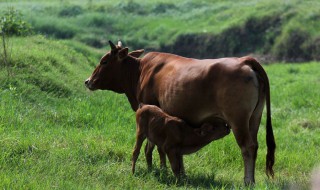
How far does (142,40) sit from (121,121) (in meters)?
17.5

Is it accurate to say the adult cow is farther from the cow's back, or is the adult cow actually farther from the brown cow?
the brown cow

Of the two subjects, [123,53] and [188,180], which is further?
[123,53]

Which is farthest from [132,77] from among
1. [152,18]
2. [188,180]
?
[152,18]

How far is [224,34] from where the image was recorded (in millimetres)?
27359

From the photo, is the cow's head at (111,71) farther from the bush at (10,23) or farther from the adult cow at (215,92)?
the bush at (10,23)

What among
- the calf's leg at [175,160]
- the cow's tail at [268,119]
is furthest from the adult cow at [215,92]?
the calf's leg at [175,160]

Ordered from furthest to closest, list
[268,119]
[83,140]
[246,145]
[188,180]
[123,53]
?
[123,53]
[83,140]
[268,119]
[188,180]
[246,145]

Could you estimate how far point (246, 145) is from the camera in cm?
820

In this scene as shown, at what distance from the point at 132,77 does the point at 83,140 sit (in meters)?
1.16

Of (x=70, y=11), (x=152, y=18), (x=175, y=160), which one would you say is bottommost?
(x=152, y=18)

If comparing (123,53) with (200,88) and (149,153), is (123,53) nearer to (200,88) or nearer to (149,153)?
(149,153)

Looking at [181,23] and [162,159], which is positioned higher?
[162,159]

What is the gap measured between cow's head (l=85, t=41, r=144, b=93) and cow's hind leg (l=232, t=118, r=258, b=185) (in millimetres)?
2383

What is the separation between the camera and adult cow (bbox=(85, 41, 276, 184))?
26.6 feet
